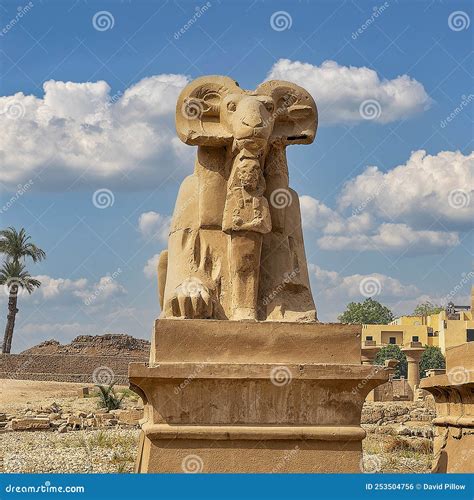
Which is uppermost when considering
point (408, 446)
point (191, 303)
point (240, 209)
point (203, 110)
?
point (203, 110)

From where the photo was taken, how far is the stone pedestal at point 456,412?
299 inches

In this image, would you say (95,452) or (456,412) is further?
(95,452)

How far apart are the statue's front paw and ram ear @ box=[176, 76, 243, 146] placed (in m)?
1.13

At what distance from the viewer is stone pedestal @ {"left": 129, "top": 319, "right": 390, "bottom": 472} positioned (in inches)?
221

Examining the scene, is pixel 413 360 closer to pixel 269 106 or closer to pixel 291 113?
pixel 291 113

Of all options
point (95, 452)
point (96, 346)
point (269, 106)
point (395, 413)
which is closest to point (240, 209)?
point (269, 106)

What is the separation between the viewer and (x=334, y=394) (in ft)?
19.0

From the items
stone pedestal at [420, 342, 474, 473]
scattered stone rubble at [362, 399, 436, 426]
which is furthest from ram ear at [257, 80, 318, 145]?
scattered stone rubble at [362, 399, 436, 426]

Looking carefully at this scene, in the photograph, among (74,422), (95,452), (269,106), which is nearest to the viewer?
(269,106)

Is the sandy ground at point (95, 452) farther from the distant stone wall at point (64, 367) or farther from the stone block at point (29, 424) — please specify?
Result: the distant stone wall at point (64, 367)

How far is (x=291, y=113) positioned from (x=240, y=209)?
2.90 feet

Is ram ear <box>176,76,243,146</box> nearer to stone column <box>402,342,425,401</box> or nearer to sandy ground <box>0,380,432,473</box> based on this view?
sandy ground <box>0,380,432,473</box>

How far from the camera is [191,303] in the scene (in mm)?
5844

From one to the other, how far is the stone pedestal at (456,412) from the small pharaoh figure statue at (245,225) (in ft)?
7.68
